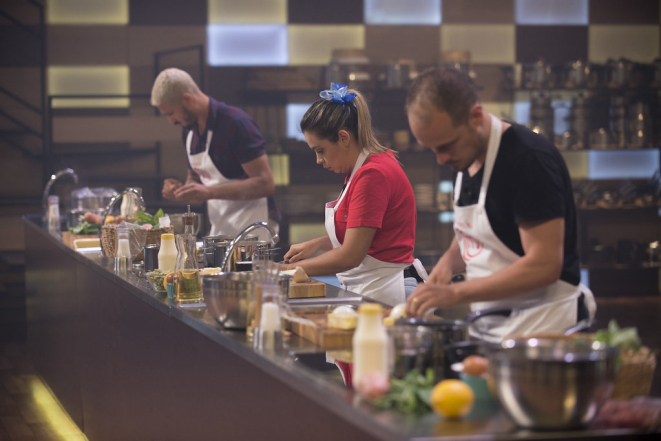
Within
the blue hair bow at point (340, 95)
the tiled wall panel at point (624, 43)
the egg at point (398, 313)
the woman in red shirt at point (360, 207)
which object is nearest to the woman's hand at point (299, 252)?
the woman in red shirt at point (360, 207)

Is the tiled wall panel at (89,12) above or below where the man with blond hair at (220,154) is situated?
above

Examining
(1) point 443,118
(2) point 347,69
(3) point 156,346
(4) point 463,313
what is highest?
(2) point 347,69

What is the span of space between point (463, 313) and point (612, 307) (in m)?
3.02

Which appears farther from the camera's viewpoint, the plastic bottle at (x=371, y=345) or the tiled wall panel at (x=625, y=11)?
the tiled wall panel at (x=625, y=11)

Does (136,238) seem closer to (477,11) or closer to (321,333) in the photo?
(321,333)

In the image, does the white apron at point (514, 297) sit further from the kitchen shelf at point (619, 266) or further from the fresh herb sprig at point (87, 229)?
the kitchen shelf at point (619, 266)

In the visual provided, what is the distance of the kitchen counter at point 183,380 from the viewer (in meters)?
1.20

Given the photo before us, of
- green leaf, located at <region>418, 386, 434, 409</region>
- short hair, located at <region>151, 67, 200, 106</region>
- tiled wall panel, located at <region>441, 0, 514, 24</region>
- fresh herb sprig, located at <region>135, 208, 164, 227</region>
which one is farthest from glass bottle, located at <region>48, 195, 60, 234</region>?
tiled wall panel, located at <region>441, 0, 514, 24</region>

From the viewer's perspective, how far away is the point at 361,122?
102 inches

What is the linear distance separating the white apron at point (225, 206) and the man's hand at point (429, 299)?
8.37ft

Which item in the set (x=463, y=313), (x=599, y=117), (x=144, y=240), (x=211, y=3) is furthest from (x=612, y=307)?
(x=144, y=240)

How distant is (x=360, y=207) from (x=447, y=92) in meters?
0.86

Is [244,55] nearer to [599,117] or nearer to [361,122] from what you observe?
[599,117]

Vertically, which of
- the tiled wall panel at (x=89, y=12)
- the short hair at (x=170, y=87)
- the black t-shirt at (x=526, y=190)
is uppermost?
the tiled wall panel at (x=89, y=12)
